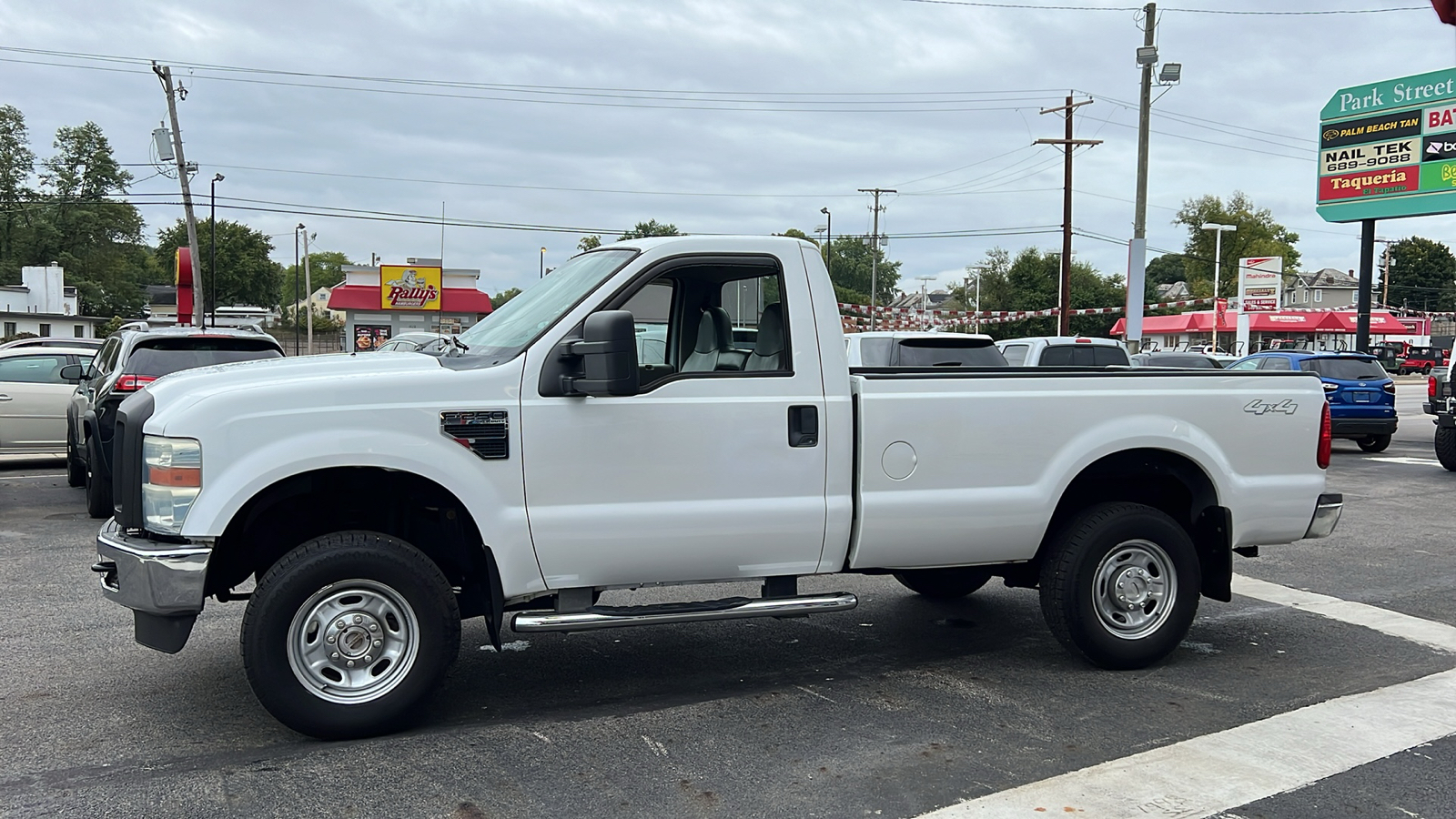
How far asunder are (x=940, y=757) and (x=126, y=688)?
367 cm

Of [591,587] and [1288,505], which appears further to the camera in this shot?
[1288,505]

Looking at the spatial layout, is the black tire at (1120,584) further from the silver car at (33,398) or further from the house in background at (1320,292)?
the house in background at (1320,292)

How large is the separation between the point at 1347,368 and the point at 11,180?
290ft

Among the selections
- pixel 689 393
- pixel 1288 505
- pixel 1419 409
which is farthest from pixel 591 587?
pixel 1419 409

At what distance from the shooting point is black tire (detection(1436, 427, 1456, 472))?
15163 millimetres

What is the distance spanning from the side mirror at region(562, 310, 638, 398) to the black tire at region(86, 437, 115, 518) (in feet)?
20.5

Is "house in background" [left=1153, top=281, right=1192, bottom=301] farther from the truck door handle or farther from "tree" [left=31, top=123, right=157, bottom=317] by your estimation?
the truck door handle

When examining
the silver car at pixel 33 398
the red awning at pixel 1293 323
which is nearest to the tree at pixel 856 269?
the red awning at pixel 1293 323

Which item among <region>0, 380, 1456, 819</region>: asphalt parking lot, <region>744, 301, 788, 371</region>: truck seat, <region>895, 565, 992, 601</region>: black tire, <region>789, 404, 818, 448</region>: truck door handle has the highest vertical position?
<region>744, 301, 788, 371</region>: truck seat

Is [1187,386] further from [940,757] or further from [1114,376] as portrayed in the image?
[940,757]

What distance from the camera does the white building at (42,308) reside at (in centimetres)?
6531

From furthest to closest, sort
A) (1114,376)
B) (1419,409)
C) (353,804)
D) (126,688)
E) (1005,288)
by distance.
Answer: (1005,288), (1419,409), (1114,376), (126,688), (353,804)

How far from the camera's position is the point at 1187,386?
5801 millimetres

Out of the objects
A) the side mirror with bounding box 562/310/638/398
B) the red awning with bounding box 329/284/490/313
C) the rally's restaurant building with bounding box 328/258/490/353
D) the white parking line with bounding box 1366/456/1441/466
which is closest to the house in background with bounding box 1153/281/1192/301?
the red awning with bounding box 329/284/490/313
